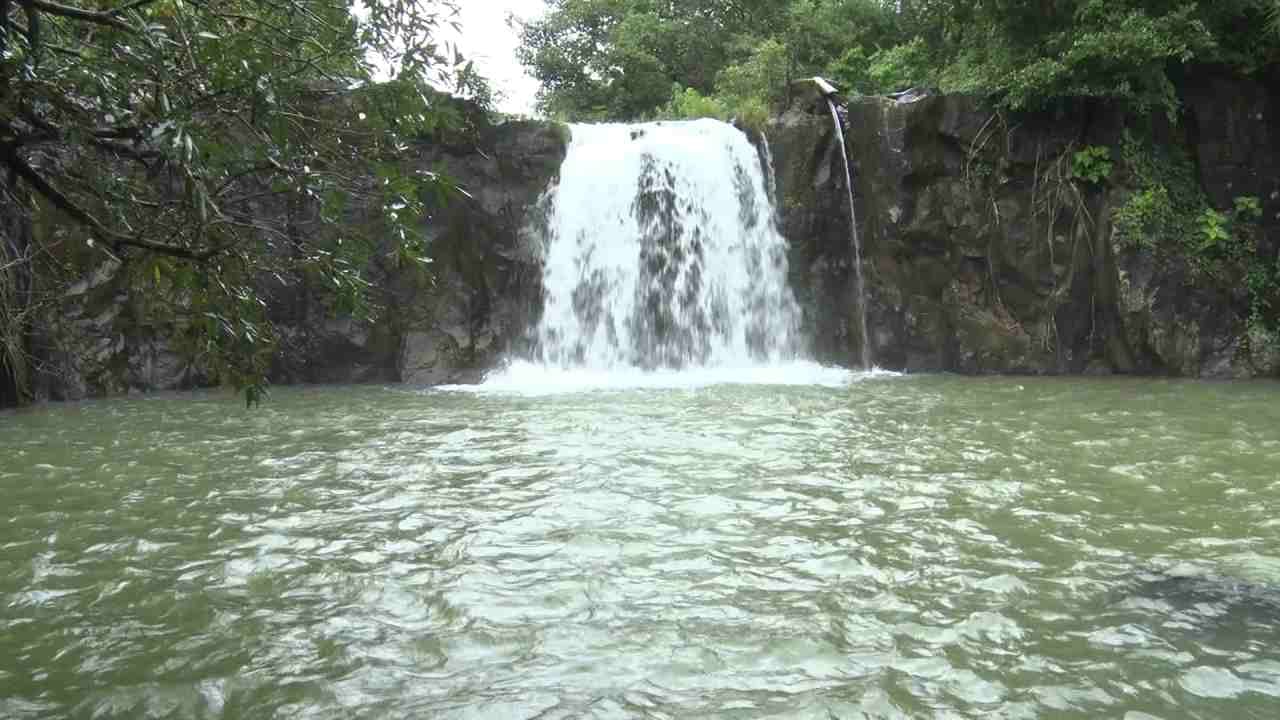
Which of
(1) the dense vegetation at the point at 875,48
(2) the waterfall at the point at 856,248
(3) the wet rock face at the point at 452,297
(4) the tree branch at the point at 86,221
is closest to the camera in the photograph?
(4) the tree branch at the point at 86,221

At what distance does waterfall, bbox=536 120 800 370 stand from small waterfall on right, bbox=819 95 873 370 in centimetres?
105

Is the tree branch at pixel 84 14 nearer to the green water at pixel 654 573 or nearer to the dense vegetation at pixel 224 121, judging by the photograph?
the dense vegetation at pixel 224 121

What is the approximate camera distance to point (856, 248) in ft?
49.4

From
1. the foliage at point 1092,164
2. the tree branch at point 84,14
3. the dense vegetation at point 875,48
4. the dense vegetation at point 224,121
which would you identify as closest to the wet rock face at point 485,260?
the dense vegetation at point 875,48

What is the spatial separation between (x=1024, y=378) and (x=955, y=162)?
350cm

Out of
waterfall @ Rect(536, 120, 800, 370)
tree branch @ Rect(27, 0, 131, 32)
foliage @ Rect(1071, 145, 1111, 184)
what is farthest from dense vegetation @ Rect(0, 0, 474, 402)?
foliage @ Rect(1071, 145, 1111, 184)

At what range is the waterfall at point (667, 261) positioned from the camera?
14852 millimetres

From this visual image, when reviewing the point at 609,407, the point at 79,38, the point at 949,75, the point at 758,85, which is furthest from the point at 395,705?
the point at 758,85

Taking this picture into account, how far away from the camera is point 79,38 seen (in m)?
3.27

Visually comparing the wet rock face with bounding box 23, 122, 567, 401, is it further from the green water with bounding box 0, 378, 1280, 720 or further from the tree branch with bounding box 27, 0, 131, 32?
the tree branch with bounding box 27, 0, 131, 32

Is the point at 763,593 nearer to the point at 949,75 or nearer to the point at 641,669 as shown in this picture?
the point at 641,669

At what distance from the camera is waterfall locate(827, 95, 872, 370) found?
584 inches

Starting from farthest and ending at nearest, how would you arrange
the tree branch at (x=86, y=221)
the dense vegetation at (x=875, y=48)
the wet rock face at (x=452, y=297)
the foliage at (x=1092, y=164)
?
the wet rock face at (x=452, y=297), the foliage at (x=1092, y=164), the dense vegetation at (x=875, y=48), the tree branch at (x=86, y=221)

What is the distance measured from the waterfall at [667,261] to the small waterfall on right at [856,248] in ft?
3.45
